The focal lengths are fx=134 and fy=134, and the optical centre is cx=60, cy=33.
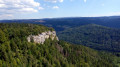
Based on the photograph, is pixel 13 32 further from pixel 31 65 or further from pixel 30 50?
pixel 31 65

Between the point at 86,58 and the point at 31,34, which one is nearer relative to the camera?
the point at 31,34

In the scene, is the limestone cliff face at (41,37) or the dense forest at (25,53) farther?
the limestone cliff face at (41,37)

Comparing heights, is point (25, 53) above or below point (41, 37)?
below

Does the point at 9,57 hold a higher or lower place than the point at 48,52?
higher

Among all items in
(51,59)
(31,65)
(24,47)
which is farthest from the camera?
(51,59)

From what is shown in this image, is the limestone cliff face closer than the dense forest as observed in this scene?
No

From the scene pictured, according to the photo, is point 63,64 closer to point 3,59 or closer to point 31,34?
point 31,34

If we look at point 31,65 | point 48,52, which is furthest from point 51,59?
point 31,65

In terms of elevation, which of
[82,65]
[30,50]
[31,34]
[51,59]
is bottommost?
[82,65]

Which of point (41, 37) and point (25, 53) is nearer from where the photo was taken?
point (25, 53)

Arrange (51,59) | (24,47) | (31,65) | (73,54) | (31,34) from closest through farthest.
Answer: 1. (31,65)
2. (24,47)
3. (51,59)
4. (31,34)
5. (73,54)

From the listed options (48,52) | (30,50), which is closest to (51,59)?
(48,52)
